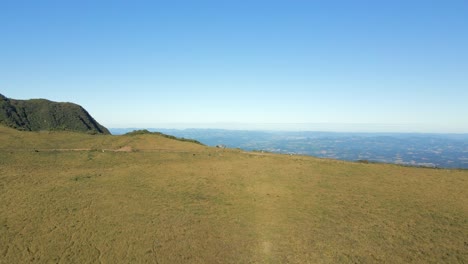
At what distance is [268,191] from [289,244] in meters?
9.86

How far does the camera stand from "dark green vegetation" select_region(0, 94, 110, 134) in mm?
121250

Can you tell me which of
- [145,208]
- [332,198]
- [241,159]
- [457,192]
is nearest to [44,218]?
[145,208]

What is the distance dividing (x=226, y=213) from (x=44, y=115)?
146 metres

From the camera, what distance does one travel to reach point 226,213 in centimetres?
2083

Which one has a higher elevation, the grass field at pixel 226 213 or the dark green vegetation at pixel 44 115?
the dark green vegetation at pixel 44 115

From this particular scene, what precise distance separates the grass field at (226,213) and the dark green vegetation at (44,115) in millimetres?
98841

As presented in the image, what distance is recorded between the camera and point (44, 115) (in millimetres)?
136375

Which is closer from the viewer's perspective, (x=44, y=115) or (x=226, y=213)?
(x=226, y=213)

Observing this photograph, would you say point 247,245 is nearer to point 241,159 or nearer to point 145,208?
point 145,208

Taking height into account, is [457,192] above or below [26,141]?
below

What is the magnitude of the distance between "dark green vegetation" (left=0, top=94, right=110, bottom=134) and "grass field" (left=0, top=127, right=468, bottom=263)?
98841 mm

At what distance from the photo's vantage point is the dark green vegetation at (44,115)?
121 metres

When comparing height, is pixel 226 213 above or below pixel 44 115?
below

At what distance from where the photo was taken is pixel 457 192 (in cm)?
2552
